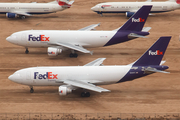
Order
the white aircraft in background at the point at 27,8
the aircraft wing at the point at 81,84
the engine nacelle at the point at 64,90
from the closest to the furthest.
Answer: the aircraft wing at the point at 81,84 < the engine nacelle at the point at 64,90 < the white aircraft in background at the point at 27,8

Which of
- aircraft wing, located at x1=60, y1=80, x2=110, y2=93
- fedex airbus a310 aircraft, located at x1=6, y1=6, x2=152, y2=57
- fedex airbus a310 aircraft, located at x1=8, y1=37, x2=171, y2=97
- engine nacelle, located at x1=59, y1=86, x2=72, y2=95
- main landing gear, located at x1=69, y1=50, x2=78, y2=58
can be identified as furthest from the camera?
main landing gear, located at x1=69, y1=50, x2=78, y2=58

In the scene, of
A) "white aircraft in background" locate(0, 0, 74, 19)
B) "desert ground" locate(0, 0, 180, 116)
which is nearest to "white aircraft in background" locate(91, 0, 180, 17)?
"desert ground" locate(0, 0, 180, 116)

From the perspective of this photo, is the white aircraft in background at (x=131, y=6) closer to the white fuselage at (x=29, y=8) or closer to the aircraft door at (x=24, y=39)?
the white fuselage at (x=29, y=8)

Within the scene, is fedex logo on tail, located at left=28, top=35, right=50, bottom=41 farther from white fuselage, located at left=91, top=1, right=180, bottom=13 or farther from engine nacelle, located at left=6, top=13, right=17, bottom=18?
white fuselage, located at left=91, top=1, right=180, bottom=13

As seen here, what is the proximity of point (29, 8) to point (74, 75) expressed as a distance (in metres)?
42.6

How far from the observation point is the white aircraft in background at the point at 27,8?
85062 millimetres

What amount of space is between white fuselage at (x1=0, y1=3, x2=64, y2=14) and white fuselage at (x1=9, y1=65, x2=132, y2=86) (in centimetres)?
4034

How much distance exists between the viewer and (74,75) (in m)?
48.4

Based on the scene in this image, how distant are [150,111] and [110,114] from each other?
5.63 metres

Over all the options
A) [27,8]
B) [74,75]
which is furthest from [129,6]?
[74,75]

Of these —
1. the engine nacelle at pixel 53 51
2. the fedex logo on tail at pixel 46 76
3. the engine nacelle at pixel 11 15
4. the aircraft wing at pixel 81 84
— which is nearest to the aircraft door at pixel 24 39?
the engine nacelle at pixel 53 51

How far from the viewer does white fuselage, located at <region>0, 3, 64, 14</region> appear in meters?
85.2

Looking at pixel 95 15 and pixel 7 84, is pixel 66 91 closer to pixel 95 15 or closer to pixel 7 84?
pixel 7 84

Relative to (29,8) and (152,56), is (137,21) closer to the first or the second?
(152,56)
